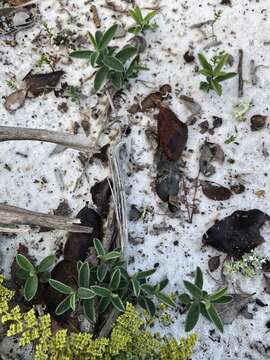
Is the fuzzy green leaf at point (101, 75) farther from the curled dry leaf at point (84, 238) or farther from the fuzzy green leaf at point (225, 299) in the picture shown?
the fuzzy green leaf at point (225, 299)

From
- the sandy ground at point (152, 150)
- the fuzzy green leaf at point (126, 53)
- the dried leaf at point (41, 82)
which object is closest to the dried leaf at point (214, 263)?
the sandy ground at point (152, 150)

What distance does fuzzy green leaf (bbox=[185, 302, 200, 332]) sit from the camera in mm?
2608

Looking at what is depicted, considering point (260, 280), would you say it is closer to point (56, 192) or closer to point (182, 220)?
point (182, 220)

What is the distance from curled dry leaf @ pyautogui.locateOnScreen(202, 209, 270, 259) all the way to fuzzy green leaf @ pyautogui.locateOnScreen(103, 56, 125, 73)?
3.45 feet

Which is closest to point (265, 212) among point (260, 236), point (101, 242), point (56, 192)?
point (260, 236)

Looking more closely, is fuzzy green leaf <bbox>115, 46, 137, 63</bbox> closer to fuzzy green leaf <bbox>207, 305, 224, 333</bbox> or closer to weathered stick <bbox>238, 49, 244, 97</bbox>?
weathered stick <bbox>238, 49, 244, 97</bbox>

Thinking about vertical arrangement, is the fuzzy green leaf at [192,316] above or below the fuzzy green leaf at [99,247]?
below

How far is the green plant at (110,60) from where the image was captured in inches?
117

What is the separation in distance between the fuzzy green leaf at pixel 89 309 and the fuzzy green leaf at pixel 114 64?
1315 mm

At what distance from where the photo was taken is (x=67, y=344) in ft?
7.91

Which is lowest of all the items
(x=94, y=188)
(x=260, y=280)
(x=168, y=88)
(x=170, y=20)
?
(x=260, y=280)

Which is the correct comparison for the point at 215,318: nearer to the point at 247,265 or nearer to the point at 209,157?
the point at 247,265

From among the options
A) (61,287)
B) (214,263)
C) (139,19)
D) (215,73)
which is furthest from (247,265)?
(139,19)

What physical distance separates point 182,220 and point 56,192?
0.76m
